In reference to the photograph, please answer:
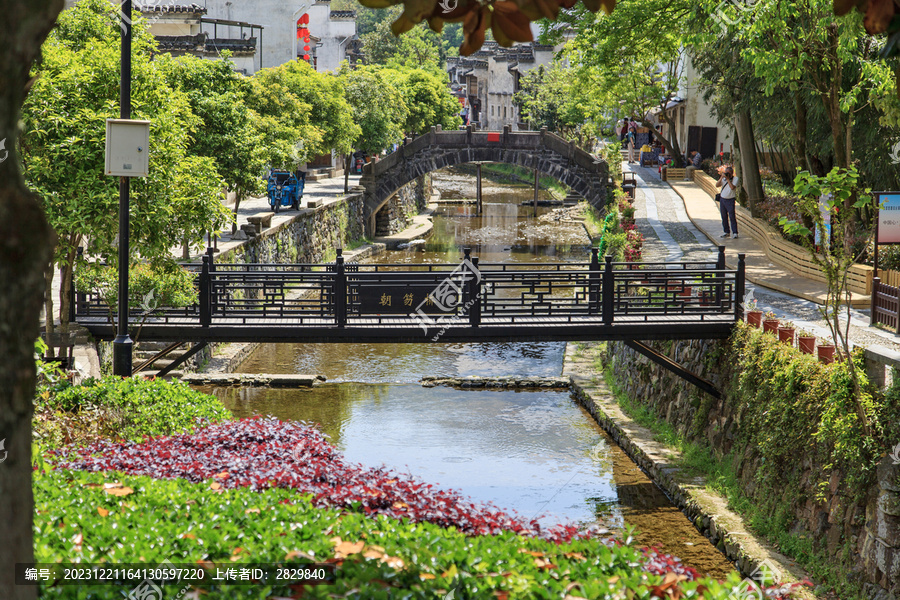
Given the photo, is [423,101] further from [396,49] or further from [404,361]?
[404,361]

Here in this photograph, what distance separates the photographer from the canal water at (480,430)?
1288 centimetres

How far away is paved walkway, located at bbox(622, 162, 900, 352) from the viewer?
1457 cm

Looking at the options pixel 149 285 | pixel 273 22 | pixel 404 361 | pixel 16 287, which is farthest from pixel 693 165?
pixel 16 287

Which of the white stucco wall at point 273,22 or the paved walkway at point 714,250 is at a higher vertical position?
the white stucco wall at point 273,22

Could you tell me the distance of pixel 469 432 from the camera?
1645cm

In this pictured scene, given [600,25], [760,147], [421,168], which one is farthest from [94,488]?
[760,147]

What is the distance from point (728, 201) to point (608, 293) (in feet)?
36.8

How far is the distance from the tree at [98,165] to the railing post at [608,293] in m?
5.58

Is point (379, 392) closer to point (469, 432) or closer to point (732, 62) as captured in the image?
point (469, 432)

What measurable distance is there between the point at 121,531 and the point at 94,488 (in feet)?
3.81

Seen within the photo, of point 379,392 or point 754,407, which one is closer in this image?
point 754,407

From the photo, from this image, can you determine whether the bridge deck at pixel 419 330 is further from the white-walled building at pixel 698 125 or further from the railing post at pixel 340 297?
the white-walled building at pixel 698 125

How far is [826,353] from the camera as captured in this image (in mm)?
10766

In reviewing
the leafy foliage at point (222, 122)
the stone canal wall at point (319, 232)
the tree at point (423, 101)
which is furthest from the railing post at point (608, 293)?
the tree at point (423, 101)
